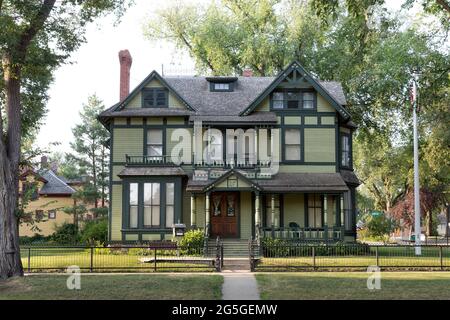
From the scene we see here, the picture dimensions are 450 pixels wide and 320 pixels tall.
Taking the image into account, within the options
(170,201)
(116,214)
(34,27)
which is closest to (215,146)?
(170,201)

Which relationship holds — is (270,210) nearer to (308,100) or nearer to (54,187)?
(308,100)

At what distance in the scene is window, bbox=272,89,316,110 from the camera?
1353 inches

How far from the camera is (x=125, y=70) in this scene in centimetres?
3909

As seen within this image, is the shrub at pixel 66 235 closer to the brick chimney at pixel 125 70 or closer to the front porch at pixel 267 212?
the brick chimney at pixel 125 70

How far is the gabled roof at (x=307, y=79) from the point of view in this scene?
110 feet

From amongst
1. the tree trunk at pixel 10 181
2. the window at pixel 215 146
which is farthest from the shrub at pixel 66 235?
the tree trunk at pixel 10 181

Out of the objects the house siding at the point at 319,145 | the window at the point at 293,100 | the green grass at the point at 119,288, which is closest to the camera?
the green grass at the point at 119,288

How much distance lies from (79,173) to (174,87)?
78.0 ft

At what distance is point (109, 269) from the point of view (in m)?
23.2

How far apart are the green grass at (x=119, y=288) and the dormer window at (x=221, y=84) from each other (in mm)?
19154

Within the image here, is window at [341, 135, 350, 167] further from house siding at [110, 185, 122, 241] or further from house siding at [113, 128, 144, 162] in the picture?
house siding at [110, 185, 122, 241]

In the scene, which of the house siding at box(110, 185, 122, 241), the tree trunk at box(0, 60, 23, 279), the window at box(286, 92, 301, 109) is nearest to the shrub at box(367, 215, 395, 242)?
the window at box(286, 92, 301, 109)

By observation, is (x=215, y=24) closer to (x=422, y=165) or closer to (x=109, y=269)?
(x=422, y=165)
